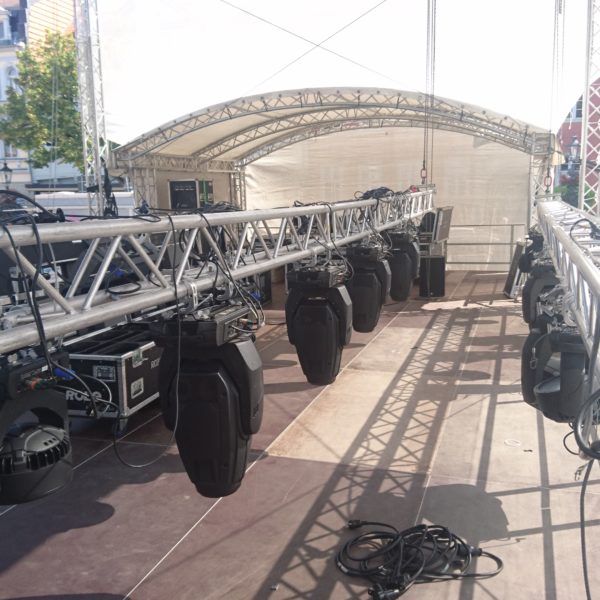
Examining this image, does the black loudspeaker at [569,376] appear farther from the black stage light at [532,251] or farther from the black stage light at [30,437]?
the black stage light at [532,251]

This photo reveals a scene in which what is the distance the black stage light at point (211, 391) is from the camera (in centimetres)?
298

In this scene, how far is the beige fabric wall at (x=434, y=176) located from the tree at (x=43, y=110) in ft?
28.9

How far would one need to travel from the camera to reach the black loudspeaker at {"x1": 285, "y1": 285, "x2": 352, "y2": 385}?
4.70 m

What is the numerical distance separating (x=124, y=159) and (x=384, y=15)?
7.76 m

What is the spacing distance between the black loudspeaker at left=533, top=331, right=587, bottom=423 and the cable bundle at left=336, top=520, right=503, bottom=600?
183cm

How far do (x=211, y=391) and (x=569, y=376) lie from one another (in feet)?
5.70

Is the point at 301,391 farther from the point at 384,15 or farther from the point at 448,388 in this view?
the point at 384,15

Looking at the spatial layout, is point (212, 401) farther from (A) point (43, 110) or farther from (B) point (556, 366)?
(A) point (43, 110)

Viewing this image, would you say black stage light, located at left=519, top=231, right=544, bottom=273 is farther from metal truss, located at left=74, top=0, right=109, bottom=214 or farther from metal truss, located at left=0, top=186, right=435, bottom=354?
metal truss, located at left=74, top=0, right=109, bottom=214

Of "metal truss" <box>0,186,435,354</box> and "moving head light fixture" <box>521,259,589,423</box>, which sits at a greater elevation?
"metal truss" <box>0,186,435,354</box>

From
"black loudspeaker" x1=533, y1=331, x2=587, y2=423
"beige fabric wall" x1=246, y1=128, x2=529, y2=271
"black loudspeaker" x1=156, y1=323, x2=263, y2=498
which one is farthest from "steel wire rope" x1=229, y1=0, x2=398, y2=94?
"black loudspeaker" x1=156, y1=323, x2=263, y2=498

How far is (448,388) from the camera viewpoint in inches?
346

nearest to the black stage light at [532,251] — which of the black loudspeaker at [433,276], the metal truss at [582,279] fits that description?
the metal truss at [582,279]

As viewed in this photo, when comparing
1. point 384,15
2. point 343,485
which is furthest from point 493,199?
point 343,485
